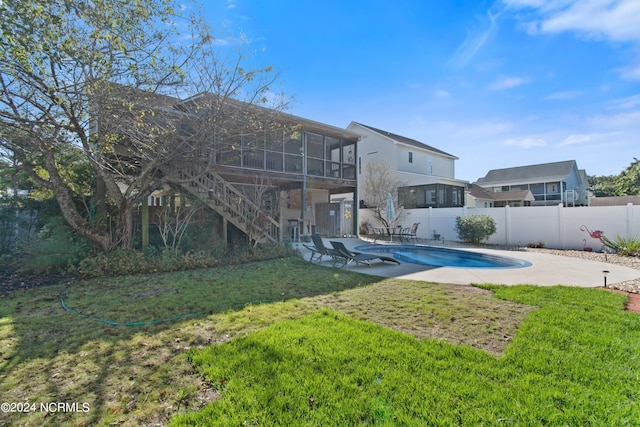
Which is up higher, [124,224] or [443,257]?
[124,224]

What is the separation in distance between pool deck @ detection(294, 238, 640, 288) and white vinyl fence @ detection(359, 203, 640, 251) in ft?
14.4

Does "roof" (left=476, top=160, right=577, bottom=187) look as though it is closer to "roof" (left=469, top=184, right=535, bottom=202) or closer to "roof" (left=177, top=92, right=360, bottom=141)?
"roof" (left=469, top=184, right=535, bottom=202)

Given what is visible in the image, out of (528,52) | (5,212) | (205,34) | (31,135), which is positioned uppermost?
(528,52)

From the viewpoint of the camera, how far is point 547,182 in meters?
32.0

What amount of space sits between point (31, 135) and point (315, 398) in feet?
27.0

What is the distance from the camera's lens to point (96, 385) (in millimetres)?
2732

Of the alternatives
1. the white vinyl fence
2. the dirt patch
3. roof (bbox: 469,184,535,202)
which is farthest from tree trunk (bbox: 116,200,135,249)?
roof (bbox: 469,184,535,202)

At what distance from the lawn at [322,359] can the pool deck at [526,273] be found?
1377mm

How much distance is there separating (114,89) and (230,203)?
194 inches

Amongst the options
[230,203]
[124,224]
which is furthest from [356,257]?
[124,224]

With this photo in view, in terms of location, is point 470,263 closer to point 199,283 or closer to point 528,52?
point 528,52

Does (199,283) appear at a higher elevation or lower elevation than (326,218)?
lower

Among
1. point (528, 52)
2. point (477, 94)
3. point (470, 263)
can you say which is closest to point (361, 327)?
point (470, 263)

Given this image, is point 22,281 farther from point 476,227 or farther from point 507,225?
point 507,225
